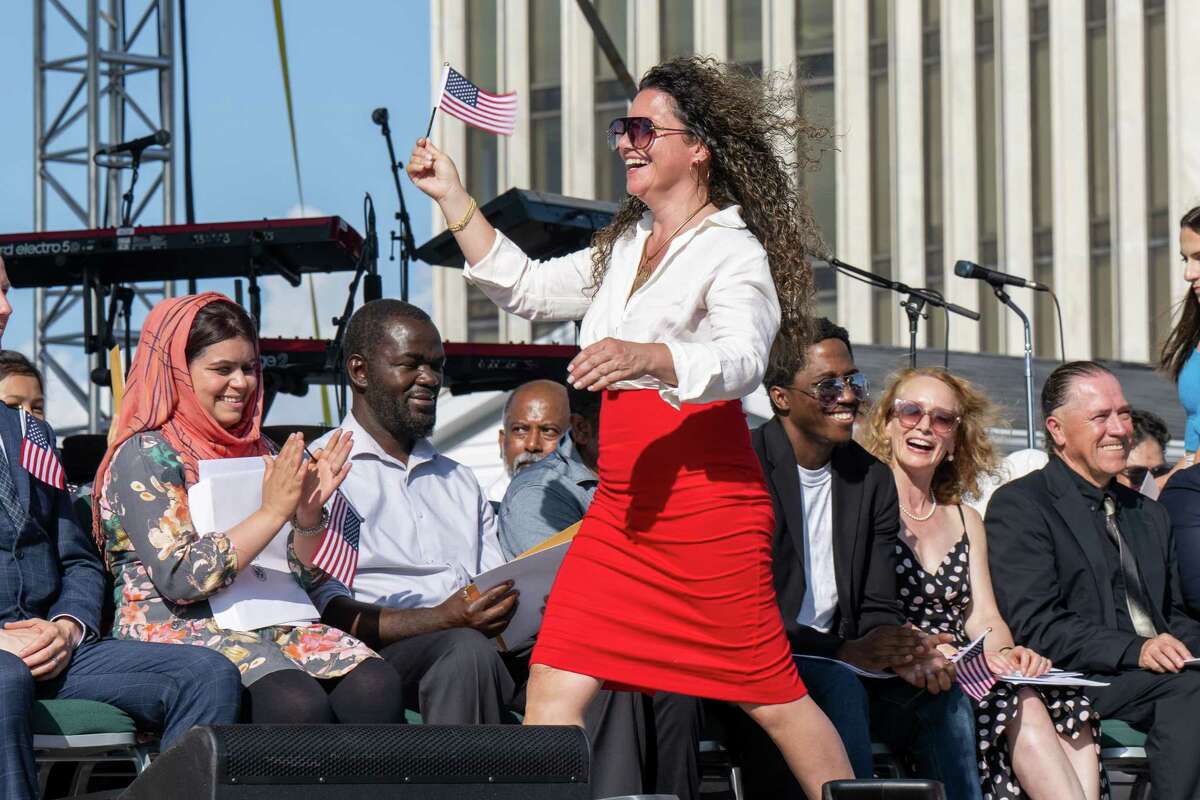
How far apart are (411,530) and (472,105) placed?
1115 millimetres

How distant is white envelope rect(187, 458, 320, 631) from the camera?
12.5ft

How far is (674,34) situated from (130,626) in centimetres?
2252

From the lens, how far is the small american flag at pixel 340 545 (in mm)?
4023

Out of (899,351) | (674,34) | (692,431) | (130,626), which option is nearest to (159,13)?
(899,351)

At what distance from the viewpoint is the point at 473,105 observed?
443cm

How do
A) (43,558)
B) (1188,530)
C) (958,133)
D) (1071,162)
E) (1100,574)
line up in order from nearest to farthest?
(43,558), (1100,574), (1188,530), (1071,162), (958,133)

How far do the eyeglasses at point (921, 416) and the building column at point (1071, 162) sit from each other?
17.7m

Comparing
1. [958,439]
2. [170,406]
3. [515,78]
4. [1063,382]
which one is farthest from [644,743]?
[515,78]

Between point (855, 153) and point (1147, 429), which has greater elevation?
point (855, 153)

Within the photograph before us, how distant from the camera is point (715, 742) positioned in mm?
4172

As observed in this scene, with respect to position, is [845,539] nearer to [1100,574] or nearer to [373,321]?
[1100,574]

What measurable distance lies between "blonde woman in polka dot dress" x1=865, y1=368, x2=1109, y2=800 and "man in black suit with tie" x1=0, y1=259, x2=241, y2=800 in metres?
2.10

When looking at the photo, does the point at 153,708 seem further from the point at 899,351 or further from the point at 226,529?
the point at 899,351

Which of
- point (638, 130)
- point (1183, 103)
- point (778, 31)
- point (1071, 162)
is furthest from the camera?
point (778, 31)
